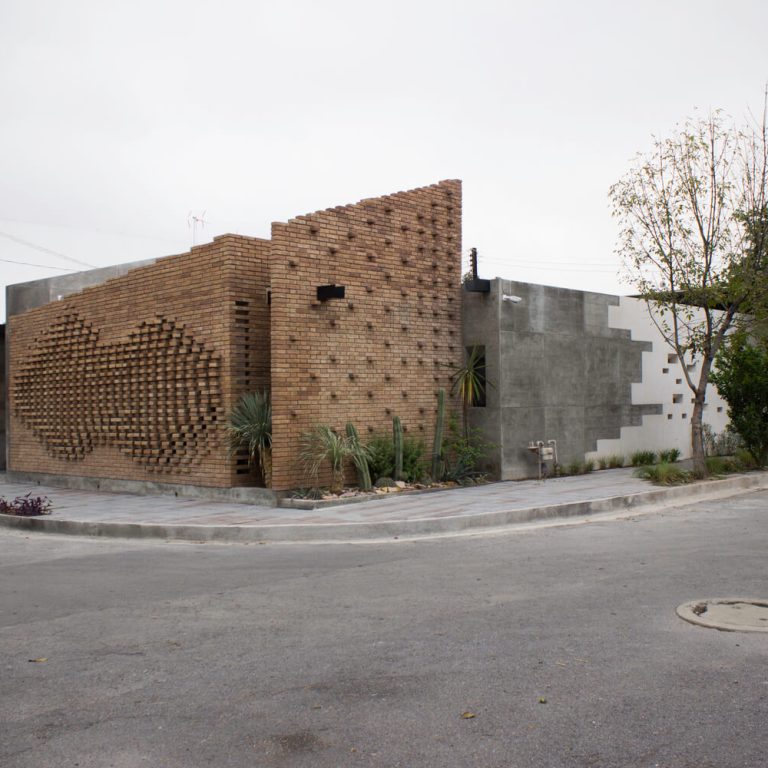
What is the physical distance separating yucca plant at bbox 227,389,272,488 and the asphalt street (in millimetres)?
4635

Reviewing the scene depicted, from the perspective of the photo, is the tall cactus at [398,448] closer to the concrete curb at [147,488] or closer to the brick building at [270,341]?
the brick building at [270,341]

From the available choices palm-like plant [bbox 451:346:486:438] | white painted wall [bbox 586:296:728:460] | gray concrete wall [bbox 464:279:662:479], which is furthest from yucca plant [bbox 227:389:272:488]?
white painted wall [bbox 586:296:728:460]

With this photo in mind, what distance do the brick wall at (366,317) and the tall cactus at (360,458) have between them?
51cm

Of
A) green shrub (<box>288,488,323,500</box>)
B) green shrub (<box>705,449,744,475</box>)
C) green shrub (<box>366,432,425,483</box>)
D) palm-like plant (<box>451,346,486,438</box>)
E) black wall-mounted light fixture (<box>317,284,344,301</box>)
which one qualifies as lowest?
green shrub (<box>288,488,323,500</box>)

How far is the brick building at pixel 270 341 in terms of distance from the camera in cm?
1410

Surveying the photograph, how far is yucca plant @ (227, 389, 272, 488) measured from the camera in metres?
13.8

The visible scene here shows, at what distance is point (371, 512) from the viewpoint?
39.5 ft

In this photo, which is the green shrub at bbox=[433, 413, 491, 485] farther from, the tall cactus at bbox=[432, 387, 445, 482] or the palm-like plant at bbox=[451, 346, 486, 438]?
the palm-like plant at bbox=[451, 346, 486, 438]

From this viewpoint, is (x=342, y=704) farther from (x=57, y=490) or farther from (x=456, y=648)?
(x=57, y=490)

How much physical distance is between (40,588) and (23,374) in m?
12.8

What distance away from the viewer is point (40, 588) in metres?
7.92

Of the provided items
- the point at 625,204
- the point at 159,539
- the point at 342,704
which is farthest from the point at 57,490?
the point at 342,704

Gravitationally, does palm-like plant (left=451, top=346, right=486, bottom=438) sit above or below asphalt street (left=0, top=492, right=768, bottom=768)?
above

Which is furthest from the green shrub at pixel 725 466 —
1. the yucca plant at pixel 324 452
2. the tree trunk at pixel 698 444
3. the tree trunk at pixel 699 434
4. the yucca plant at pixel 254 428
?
the yucca plant at pixel 254 428
